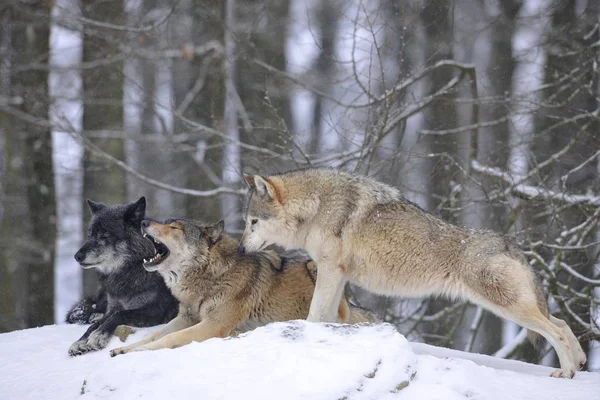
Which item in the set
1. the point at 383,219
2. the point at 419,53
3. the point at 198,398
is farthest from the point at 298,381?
the point at 419,53

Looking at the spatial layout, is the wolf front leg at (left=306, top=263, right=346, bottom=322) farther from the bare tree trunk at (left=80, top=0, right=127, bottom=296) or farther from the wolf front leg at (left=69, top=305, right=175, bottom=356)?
the bare tree trunk at (left=80, top=0, right=127, bottom=296)

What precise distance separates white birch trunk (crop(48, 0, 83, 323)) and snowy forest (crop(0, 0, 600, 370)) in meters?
0.12

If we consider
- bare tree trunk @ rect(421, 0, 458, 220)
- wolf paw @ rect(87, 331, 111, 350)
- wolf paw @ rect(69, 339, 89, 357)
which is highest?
bare tree trunk @ rect(421, 0, 458, 220)

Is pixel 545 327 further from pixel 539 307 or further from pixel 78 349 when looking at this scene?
pixel 78 349

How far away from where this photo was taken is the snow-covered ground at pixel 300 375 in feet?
15.4

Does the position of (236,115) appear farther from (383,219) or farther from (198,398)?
(198,398)

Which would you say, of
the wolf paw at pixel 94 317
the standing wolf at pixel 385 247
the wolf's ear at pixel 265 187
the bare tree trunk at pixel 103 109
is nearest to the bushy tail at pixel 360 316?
the standing wolf at pixel 385 247

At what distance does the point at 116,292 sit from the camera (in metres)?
7.14

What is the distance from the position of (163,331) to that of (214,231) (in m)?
1.08

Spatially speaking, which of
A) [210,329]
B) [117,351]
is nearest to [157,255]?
[210,329]

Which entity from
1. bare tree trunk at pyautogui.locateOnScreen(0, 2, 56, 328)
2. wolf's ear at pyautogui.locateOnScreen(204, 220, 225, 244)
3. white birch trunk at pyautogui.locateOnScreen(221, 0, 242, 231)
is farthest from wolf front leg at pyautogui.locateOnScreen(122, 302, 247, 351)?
bare tree trunk at pyautogui.locateOnScreen(0, 2, 56, 328)

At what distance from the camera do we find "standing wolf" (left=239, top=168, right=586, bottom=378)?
235 inches

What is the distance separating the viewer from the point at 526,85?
11.4 metres

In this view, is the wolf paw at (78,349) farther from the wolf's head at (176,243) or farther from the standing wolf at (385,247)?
the standing wolf at (385,247)
